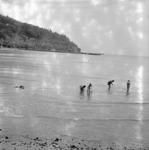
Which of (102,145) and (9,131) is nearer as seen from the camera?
(102,145)

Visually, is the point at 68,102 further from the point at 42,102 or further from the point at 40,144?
the point at 40,144

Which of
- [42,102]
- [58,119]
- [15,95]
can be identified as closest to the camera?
[58,119]

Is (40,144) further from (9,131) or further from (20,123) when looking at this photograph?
(20,123)

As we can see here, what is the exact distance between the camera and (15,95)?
50.8 m

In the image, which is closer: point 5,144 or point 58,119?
point 5,144

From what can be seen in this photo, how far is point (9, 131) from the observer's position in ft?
93.0

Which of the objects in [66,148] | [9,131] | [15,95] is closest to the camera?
[66,148]

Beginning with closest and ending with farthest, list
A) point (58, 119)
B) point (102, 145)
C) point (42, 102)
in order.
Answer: point (102, 145) < point (58, 119) < point (42, 102)

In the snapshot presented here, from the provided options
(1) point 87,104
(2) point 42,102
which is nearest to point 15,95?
(2) point 42,102

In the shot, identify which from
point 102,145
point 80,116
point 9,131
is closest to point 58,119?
point 80,116

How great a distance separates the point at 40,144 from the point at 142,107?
80.6 ft

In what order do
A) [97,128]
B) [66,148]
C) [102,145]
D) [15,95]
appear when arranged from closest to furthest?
[66,148] → [102,145] → [97,128] → [15,95]

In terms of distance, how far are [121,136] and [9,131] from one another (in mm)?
9490

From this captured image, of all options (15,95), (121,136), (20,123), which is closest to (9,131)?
(20,123)
